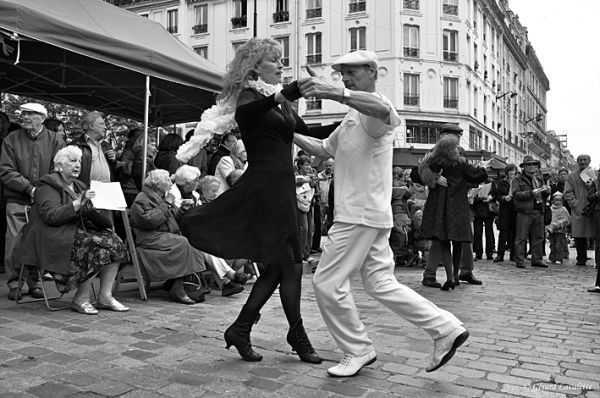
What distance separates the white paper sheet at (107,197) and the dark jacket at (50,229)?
0.74ft

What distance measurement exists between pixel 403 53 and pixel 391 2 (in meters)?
3.32

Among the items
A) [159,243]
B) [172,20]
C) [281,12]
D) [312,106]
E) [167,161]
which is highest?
[172,20]

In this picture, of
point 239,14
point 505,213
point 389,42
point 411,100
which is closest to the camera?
point 505,213

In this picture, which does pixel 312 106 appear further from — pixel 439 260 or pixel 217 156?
pixel 439 260

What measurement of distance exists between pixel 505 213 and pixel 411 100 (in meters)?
26.9

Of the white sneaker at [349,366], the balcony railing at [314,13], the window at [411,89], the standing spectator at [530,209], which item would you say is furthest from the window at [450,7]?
the white sneaker at [349,366]

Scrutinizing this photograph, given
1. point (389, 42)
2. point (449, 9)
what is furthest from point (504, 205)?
point (449, 9)

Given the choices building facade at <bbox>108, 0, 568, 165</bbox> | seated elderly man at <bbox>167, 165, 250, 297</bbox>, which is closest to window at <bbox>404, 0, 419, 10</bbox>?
building facade at <bbox>108, 0, 568, 165</bbox>

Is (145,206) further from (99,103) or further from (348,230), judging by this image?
(99,103)

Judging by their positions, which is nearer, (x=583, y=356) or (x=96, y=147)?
(x=583, y=356)

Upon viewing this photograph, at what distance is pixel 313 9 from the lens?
38.6 meters

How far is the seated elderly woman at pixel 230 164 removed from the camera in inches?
281

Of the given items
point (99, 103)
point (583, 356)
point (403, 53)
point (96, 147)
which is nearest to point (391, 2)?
point (403, 53)

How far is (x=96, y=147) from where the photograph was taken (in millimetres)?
6703
